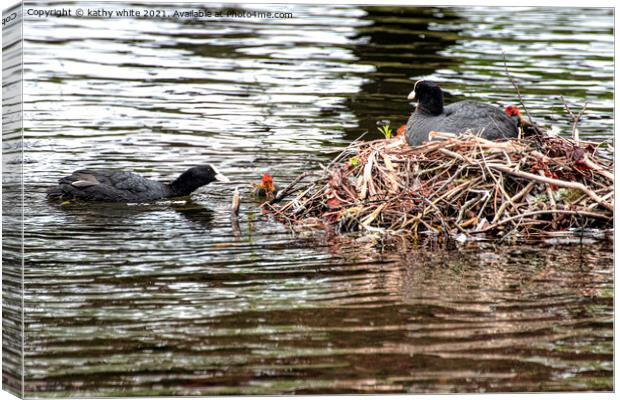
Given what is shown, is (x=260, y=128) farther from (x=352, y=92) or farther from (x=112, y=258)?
(x=112, y=258)

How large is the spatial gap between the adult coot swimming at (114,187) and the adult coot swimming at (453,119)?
257 centimetres

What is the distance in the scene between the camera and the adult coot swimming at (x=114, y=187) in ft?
39.5

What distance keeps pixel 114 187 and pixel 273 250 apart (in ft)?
9.83

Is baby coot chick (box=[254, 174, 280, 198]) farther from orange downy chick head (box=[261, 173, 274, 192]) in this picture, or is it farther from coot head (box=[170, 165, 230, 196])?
coot head (box=[170, 165, 230, 196])

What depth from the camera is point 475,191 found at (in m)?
10.5

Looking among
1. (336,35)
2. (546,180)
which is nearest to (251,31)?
(336,35)

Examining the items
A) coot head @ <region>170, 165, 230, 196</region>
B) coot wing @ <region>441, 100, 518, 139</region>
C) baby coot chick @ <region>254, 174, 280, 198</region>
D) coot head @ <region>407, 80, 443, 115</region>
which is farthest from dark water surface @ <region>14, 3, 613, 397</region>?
coot wing @ <region>441, 100, 518, 139</region>

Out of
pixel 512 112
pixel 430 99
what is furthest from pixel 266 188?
pixel 512 112

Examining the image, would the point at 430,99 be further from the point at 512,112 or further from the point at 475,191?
the point at 475,191

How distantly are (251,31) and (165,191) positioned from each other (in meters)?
8.09

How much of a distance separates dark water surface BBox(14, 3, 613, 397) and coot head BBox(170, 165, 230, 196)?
0.66 feet

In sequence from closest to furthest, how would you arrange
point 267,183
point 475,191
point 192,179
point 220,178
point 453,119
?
point 475,191, point 453,119, point 267,183, point 192,179, point 220,178

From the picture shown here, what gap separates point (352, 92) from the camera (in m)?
17.1

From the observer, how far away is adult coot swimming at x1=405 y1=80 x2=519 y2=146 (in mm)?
11422
